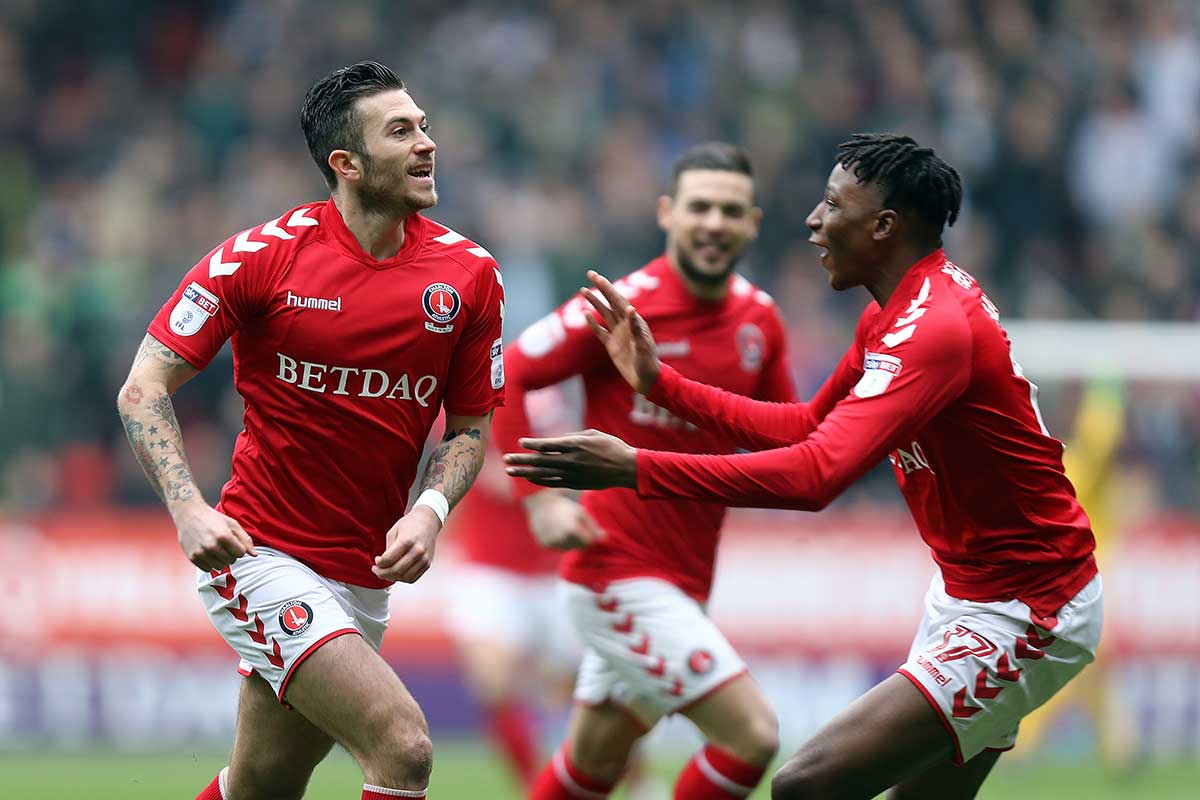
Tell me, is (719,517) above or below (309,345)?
below

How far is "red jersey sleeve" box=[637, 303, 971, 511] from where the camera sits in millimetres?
4996

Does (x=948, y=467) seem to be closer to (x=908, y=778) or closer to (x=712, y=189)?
(x=908, y=778)

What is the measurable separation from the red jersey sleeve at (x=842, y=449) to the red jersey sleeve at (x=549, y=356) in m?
1.95

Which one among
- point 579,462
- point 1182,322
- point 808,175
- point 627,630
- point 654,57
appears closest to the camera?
point 579,462

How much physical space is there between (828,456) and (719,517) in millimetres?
2031

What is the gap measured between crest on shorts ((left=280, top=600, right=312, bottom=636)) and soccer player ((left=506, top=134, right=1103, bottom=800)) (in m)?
1.27

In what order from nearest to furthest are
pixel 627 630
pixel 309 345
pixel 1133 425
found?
pixel 309 345, pixel 627 630, pixel 1133 425

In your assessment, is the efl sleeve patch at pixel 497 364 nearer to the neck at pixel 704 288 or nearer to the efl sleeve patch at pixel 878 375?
the efl sleeve patch at pixel 878 375

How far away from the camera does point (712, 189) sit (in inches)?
281

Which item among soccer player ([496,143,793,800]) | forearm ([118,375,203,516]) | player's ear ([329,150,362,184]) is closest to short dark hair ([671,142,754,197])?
soccer player ([496,143,793,800])

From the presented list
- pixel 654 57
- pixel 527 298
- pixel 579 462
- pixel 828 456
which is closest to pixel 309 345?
pixel 579 462

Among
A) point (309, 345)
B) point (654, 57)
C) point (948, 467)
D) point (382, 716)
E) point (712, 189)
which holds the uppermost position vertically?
point (654, 57)

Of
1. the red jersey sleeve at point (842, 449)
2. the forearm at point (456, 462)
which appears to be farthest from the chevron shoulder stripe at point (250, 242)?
the red jersey sleeve at point (842, 449)

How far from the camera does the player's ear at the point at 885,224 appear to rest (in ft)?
17.9
